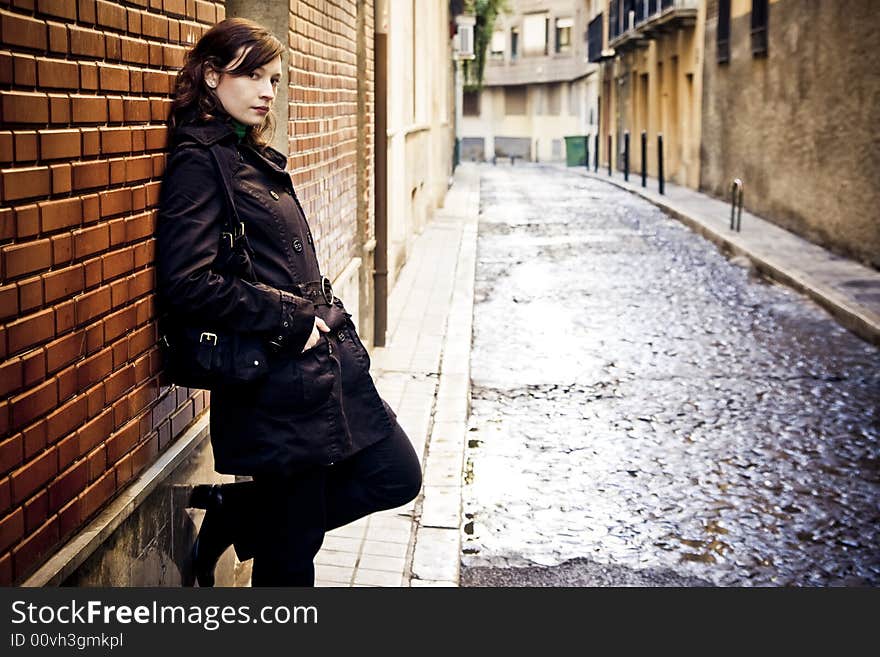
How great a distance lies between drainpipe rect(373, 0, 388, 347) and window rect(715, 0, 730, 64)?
45.8 ft

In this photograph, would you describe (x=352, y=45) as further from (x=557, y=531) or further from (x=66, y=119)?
(x=66, y=119)

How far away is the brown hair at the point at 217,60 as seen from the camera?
9.42 ft

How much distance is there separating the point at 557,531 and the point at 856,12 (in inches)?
387

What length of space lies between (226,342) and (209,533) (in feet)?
2.47

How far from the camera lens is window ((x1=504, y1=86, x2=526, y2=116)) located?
55013 millimetres

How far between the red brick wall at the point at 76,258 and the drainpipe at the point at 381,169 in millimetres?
5174

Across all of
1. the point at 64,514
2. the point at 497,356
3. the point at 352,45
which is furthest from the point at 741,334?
the point at 64,514

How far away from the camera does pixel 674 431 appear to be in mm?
6523

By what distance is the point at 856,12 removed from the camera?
42.4ft

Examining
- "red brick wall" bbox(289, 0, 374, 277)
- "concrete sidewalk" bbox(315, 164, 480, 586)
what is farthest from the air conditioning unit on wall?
"red brick wall" bbox(289, 0, 374, 277)

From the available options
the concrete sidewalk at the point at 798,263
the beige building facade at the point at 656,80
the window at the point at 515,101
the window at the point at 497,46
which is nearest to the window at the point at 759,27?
the concrete sidewalk at the point at 798,263

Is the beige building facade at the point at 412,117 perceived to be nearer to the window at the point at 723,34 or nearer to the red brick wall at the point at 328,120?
the red brick wall at the point at 328,120

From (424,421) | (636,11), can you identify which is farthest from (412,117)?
(636,11)

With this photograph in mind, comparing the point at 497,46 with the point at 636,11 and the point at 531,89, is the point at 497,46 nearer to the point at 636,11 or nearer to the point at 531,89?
the point at 531,89
